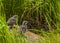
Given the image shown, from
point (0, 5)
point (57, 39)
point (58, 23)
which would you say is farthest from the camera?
point (58, 23)

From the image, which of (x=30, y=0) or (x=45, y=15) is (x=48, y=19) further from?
(x=30, y=0)

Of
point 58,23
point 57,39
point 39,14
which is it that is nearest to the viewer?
point 57,39

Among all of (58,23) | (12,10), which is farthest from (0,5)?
(58,23)

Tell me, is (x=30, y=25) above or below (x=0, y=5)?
below

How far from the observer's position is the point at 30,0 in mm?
7137

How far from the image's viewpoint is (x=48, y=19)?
6.88 metres

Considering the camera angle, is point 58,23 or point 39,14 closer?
point 58,23

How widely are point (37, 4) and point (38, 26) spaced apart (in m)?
0.54

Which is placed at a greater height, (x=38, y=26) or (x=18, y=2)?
(x=18, y=2)

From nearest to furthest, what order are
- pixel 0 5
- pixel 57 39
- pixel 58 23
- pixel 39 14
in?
pixel 57 39, pixel 0 5, pixel 58 23, pixel 39 14

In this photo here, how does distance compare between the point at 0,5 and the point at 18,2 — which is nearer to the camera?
the point at 0,5

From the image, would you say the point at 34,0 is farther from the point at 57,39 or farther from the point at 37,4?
the point at 57,39

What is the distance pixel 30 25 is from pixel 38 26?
212mm

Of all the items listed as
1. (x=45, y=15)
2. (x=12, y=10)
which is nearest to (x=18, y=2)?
(x=12, y=10)
